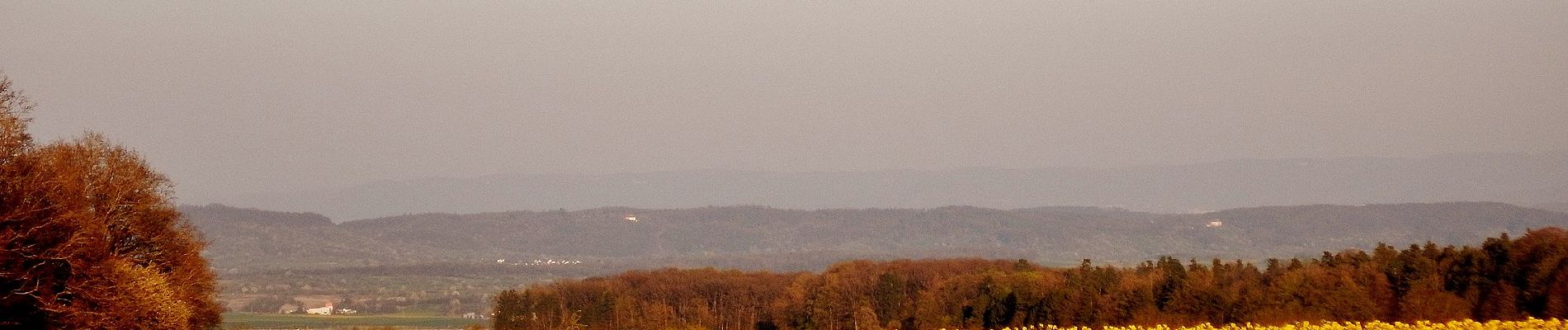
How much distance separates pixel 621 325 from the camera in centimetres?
15662

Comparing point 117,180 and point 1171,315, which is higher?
point 117,180

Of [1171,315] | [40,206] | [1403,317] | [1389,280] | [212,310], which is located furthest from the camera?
[1389,280]

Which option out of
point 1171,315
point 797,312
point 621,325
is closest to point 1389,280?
point 1171,315

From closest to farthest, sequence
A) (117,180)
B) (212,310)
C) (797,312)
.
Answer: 1. (117,180)
2. (212,310)
3. (797,312)

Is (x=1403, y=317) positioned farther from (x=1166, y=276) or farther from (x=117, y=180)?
(x=117, y=180)

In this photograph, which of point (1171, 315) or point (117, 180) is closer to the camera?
point (117, 180)

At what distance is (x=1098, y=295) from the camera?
345ft

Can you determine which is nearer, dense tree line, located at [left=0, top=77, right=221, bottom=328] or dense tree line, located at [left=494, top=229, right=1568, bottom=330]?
dense tree line, located at [left=0, top=77, right=221, bottom=328]

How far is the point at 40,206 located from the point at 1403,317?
220 feet

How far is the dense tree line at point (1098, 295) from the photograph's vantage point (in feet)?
263

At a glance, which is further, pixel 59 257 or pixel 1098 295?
pixel 1098 295

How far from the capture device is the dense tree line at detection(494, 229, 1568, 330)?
80.2m

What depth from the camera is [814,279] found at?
542 ft

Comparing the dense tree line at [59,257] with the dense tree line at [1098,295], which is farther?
the dense tree line at [1098,295]
